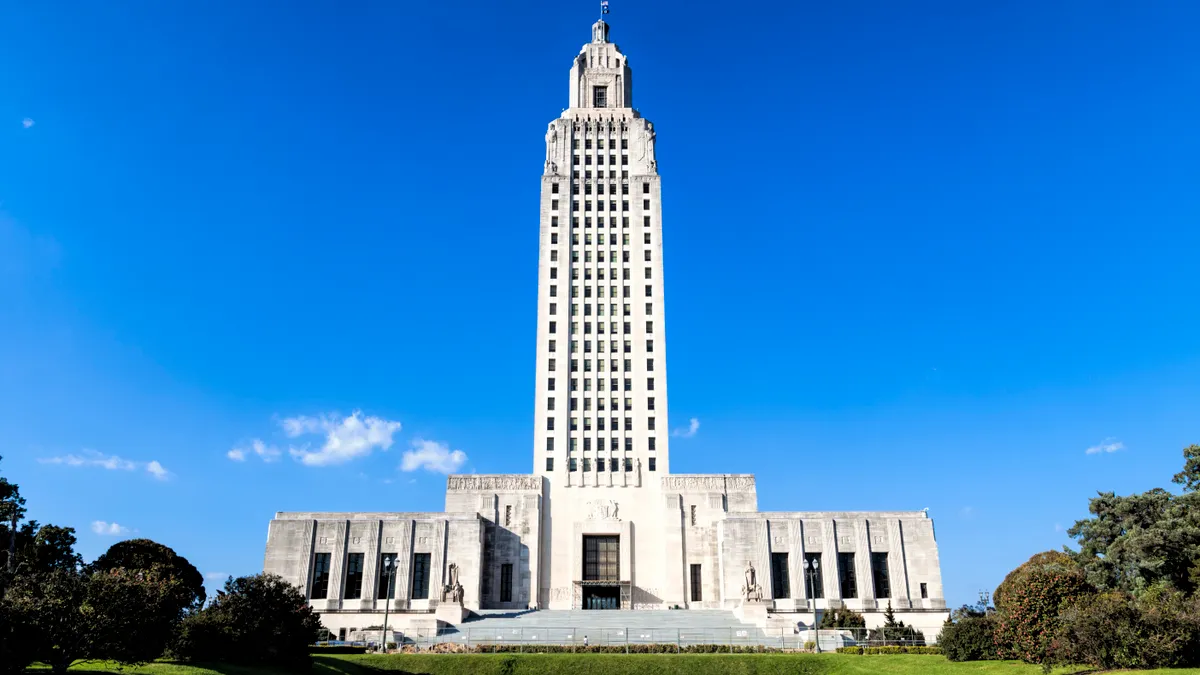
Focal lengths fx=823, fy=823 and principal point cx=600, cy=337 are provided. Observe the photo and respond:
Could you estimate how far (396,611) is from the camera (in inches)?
2359

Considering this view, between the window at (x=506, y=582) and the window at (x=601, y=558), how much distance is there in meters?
5.93

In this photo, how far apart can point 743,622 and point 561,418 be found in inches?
949

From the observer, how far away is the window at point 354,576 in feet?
202

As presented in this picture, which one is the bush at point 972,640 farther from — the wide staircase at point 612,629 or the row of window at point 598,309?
the row of window at point 598,309

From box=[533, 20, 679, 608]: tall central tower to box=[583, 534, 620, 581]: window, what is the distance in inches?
3.2

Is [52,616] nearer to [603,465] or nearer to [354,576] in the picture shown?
[354,576]

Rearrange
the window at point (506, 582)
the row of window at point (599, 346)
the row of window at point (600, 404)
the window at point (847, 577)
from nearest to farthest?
the window at point (847, 577), the window at point (506, 582), the row of window at point (600, 404), the row of window at point (599, 346)

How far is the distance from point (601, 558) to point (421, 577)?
14.2m

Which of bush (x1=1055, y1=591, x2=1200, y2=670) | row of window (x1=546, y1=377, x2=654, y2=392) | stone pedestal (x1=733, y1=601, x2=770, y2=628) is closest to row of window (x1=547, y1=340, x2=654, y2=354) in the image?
row of window (x1=546, y1=377, x2=654, y2=392)

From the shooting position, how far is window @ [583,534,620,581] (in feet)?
216

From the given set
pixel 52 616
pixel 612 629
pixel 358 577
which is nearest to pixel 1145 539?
pixel 612 629

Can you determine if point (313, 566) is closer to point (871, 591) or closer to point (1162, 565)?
point (871, 591)

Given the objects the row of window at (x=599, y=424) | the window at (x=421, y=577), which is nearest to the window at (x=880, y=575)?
the row of window at (x=599, y=424)

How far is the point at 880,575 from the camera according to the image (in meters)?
62.4
